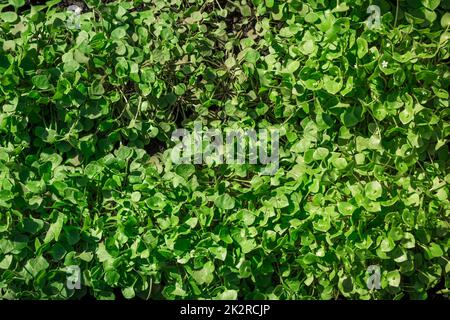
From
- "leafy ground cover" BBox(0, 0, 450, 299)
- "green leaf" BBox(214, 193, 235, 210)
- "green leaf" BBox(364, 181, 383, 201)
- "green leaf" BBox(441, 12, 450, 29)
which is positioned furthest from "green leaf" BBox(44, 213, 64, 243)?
"green leaf" BBox(441, 12, 450, 29)

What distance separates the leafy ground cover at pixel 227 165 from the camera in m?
1.90

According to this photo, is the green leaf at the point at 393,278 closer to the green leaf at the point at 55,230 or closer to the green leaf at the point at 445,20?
the green leaf at the point at 445,20

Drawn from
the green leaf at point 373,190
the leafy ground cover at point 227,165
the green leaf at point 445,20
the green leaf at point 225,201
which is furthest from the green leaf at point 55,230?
the green leaf at point 445,20

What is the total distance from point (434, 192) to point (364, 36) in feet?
1.84

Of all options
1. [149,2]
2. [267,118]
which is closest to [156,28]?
[149,2]

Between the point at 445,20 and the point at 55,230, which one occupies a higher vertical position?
the point at 445,20

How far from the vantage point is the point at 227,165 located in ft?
6.49

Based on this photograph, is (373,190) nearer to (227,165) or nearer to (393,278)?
(393,278)

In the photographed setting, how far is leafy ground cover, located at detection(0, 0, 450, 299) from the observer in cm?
190

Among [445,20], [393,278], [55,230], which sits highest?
[445,20]

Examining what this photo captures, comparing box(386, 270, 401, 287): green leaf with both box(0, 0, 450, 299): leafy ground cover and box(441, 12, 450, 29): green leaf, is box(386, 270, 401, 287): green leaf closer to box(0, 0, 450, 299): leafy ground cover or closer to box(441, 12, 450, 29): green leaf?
box(0, 0, 450, 299): leafy ground cover

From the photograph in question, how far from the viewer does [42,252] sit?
1.94 m

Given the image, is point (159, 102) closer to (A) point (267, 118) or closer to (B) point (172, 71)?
(B) point (172, 71)

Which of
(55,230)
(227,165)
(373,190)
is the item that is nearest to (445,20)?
(373,190)
